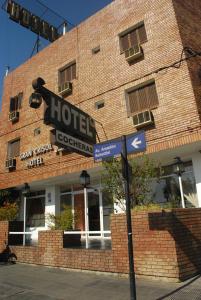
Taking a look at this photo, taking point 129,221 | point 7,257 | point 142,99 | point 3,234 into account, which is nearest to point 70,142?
point 129,221

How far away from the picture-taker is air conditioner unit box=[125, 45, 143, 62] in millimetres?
12570

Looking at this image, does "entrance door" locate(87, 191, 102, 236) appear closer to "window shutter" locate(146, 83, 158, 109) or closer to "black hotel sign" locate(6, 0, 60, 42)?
"window shutter" locate(146, 83, 158, 109)

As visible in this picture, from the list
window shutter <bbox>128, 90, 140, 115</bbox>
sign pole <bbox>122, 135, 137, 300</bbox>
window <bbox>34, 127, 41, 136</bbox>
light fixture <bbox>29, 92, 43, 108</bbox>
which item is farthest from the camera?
window <bbox>34, 127, 41, 136</bbox>

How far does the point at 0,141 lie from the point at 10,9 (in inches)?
346

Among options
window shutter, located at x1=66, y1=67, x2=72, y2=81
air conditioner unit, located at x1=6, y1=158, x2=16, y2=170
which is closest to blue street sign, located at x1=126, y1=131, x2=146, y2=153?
window shutter, located at x1=66, y1=67, x2=72, y2=81

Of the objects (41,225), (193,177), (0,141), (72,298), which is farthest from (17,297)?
(0,141)

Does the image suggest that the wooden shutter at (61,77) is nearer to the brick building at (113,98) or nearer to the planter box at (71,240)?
the brick building at (113,98)

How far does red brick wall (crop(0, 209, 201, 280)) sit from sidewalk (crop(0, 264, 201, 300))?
0.93 feet

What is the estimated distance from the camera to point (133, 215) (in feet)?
26.1

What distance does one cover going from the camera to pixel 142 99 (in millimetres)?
12383

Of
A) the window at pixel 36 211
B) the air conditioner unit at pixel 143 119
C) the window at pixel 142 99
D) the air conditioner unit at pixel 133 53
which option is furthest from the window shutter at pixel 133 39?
the window at pixel 36 211

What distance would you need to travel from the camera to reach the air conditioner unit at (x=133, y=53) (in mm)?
12570

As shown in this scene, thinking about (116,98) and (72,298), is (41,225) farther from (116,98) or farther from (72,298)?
(72,298)

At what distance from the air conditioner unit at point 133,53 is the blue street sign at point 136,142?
24.7ft
